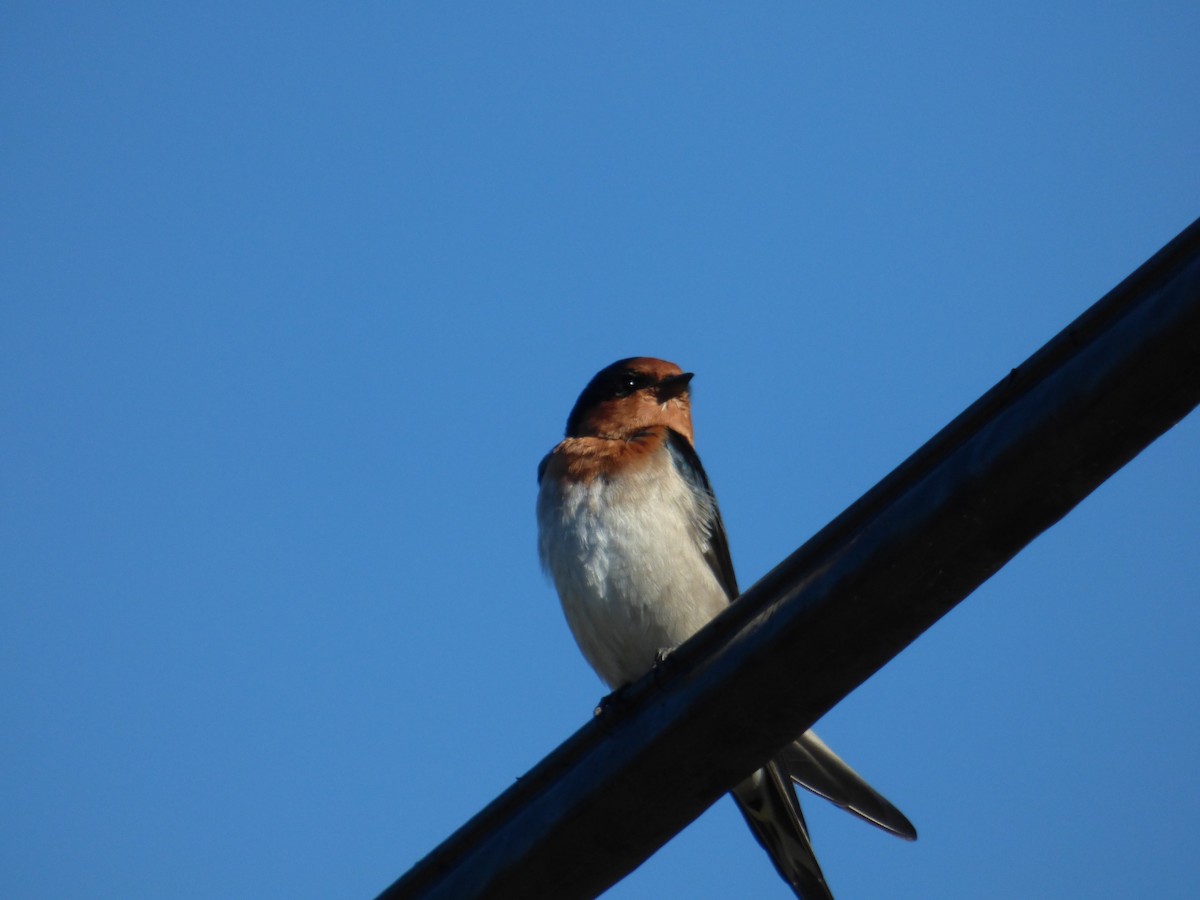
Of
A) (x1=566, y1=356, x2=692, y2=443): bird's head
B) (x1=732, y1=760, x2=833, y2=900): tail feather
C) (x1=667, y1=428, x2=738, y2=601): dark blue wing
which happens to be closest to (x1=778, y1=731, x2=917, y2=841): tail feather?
(x1=732, y1=760, x2=833, y2=900): tail feather

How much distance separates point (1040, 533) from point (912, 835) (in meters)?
1.31

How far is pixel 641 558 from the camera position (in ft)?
17.4

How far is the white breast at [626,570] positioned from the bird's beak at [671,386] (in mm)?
905

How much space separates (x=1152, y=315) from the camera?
2500 millimetres

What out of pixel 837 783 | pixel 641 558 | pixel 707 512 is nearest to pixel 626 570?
pixel 641 558

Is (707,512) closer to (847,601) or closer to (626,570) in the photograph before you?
(626,570)

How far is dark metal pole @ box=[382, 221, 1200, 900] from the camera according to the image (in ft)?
8.32

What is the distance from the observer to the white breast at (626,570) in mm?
5277

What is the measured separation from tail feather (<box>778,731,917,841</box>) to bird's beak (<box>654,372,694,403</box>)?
95.6 inches

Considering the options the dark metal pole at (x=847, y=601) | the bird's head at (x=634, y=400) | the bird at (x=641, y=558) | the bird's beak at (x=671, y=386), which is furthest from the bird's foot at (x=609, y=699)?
the bird's beak at (x=671, y=386)

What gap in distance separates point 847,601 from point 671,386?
3732mm

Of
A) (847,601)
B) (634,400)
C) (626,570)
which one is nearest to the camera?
(847,601)

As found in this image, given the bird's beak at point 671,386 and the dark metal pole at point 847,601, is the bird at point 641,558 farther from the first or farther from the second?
the dark metal pole at point 847,601

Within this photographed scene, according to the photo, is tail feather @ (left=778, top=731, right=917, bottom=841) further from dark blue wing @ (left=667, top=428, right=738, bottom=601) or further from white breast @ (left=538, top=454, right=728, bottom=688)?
dark blue wing @ (left=667, top=428, right=738, bottom=601)
